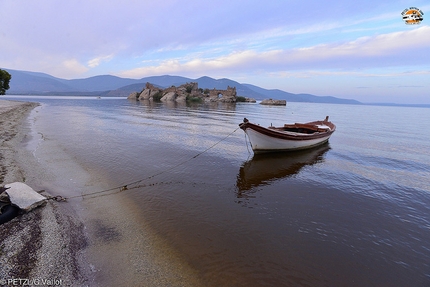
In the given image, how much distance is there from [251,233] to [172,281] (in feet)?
11.7

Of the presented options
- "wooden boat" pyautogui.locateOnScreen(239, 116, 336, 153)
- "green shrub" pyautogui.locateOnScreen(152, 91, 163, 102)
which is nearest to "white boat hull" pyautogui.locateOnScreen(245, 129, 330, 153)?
"wooden boat" pyautogui.locateOnScreen(239, 116, 336, 153)

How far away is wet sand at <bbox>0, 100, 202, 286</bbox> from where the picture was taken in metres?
5.81

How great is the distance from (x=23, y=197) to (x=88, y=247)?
3685 millimetres

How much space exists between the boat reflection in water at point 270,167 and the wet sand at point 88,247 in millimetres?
5703

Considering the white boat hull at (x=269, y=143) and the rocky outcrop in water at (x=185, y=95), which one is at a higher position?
the rocky outcrop in water at (x=185, y=95)

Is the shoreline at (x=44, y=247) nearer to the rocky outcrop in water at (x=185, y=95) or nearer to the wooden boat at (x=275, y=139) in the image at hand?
the wooden boat at (x=275, y=139)

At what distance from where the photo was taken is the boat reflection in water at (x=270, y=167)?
1348 centimetres

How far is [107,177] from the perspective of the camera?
519 inches

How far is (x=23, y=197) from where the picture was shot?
27.2 ft

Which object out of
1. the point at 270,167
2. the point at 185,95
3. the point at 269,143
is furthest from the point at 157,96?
the point at 270,167

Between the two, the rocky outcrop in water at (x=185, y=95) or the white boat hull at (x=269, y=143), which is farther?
the rocky outcrop in water at (x=185, y=95)

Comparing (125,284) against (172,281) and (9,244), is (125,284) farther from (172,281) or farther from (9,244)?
(9,244)

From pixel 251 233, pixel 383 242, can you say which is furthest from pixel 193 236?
pixel 383 242

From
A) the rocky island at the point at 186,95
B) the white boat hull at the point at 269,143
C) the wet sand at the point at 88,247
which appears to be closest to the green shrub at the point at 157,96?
the rocky island at the point at 186,95
